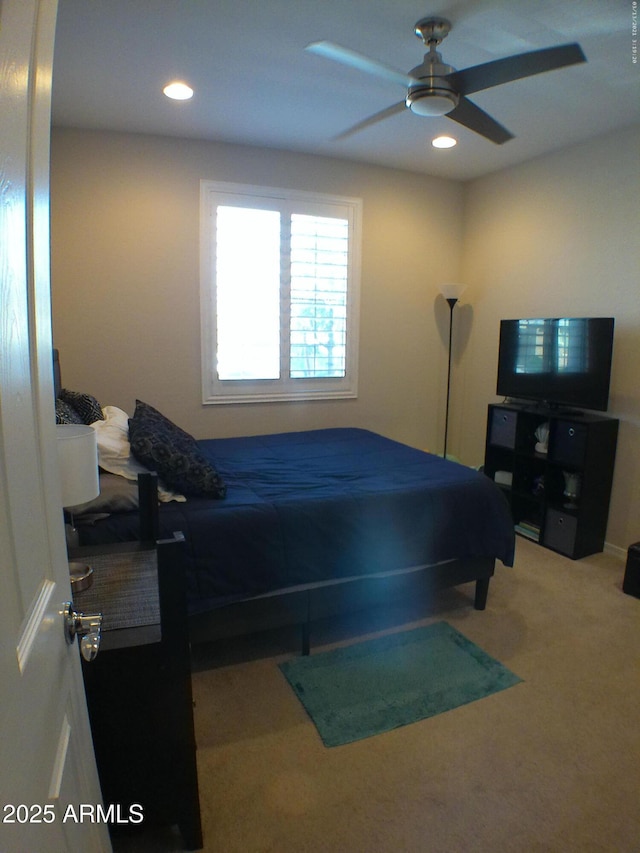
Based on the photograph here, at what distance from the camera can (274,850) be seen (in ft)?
4.95

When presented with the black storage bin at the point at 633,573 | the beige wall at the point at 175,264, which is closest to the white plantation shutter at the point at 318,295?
the beige wall at the point at 175,264

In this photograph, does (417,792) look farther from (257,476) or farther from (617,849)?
(257,476)

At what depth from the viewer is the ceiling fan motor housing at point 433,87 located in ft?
7.24

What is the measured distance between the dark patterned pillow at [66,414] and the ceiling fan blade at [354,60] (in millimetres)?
1841

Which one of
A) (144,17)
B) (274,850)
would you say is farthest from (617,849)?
(144,17)

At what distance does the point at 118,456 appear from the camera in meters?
2.25

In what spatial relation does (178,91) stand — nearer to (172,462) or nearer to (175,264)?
(175,264)

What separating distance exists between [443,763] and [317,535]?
971 millimetres

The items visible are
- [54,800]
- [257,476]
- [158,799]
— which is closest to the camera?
[54,800]

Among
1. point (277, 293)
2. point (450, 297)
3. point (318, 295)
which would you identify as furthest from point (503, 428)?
point (277, 293)

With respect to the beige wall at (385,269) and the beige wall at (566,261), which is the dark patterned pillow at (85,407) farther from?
the beige wall at (566,261)

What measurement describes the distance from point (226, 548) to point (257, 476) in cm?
72

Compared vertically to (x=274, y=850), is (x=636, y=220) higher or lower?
higher

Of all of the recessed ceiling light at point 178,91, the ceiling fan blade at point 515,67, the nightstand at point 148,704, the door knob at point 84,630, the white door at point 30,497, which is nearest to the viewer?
the white door at point 30,497
